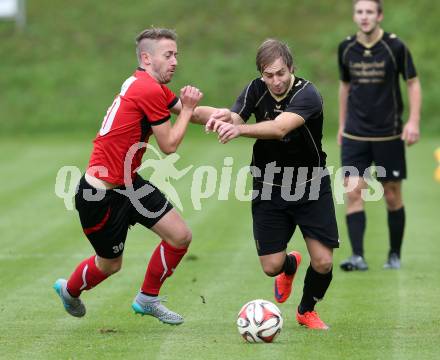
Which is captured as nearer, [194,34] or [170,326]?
[170,326]

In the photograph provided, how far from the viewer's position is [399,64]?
36.0ft

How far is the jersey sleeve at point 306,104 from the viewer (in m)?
7.52

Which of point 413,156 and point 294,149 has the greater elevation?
point 294,149

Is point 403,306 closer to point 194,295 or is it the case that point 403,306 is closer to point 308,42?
A: point 194,295

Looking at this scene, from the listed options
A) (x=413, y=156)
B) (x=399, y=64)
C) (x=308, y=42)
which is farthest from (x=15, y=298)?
(x=308, y=42)

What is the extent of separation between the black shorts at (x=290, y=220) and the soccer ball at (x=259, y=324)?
773 millimetres

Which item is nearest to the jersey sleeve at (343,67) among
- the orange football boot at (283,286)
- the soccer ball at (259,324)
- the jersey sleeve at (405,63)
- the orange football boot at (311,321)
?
the jersey sleeve at (405,63)

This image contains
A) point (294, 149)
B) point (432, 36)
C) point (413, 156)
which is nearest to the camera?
point (294, 149)

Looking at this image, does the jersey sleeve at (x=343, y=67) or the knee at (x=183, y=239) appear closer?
the knee at (x=183, y=239)

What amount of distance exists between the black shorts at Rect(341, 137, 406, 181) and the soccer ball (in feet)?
13.1

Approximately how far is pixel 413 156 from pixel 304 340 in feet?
46.2

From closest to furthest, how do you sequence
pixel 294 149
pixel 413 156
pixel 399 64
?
pixel 294 149, pixel 399 64, pixel 413 156

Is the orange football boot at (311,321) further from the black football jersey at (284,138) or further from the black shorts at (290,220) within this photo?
the black football jersey at (284,138)

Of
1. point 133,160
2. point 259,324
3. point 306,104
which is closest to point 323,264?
point 259,324
